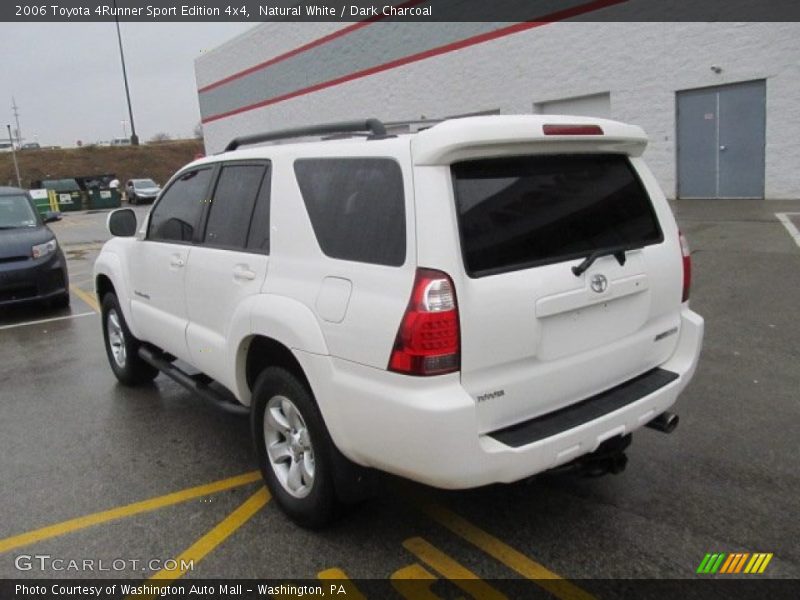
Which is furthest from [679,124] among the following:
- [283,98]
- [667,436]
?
[283,98]

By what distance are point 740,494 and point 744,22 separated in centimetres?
1419

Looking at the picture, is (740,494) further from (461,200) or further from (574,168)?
(461,200)

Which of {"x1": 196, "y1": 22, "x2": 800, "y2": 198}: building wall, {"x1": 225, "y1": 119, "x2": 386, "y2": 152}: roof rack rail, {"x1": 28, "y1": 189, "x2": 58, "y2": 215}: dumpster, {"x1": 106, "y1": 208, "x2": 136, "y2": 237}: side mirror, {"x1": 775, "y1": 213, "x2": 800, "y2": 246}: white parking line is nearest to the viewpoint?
{"x1": 225, "y1": 119, "x2": 386, "y2": 152}: roof rack rail

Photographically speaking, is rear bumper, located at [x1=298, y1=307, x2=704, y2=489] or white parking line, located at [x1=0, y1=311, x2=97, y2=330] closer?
rear bumper, located at [x1=298, y1=307, x2=704, y2=489]

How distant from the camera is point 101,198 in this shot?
38375 millimetres

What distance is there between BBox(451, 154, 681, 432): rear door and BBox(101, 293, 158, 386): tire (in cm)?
354

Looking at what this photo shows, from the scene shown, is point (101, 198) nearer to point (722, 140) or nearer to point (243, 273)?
point (722, 140)

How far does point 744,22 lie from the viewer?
47.2 ft

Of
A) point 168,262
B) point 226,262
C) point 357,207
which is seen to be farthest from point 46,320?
point 357,207

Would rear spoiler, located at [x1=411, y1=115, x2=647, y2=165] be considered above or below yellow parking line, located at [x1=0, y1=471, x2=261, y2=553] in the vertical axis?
above

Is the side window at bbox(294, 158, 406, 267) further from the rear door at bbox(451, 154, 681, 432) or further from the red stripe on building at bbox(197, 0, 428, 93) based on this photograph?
the red stripe on building at bbox(197, 0, 428, 93)

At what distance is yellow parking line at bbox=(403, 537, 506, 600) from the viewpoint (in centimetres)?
272

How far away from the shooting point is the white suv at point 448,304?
252 cm

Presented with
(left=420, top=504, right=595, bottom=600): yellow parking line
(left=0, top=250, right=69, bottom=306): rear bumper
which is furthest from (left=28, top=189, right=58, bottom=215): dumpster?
(left=420, top=504, right=595, bottom=600): yellow parking line
